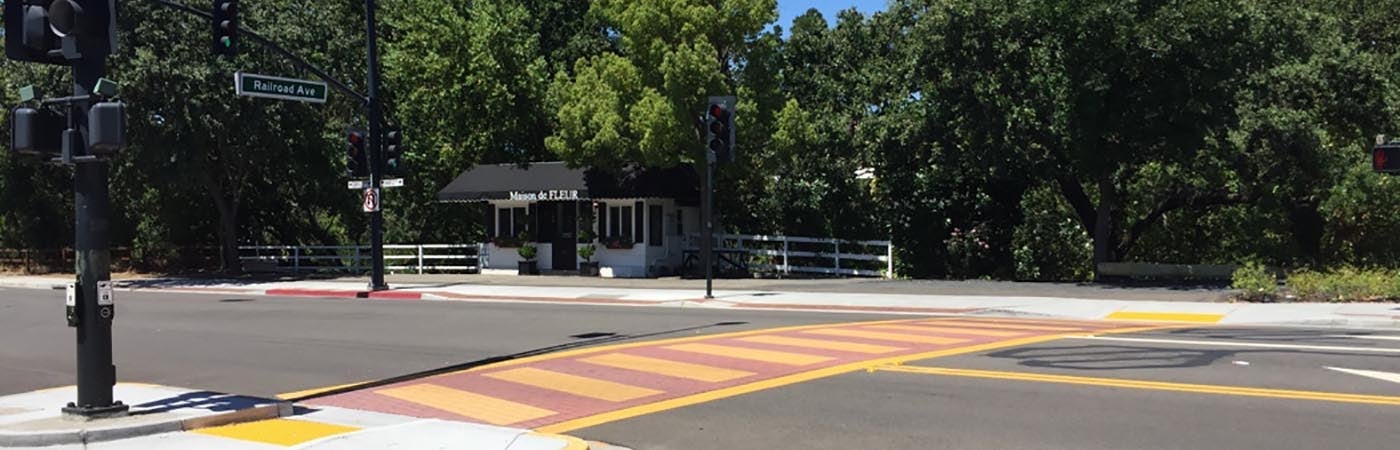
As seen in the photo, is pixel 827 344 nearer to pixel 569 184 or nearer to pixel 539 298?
pixel 539 298

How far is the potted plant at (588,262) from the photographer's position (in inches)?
1249

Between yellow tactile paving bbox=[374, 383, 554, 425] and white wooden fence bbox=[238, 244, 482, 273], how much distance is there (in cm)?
2446

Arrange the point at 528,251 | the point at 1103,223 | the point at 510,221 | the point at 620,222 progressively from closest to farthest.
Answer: the point at 1103,223, the point at 620,222, the point at 528,251, the point at 510,221

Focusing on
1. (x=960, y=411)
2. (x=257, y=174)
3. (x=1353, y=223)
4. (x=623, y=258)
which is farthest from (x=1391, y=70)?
(x=257, y=174)

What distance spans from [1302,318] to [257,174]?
3386 cm

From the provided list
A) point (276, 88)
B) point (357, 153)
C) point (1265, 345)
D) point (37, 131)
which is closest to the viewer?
point (37, 131)

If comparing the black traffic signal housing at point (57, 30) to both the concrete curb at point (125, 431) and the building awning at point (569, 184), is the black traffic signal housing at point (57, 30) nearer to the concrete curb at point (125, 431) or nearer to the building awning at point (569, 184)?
the concrete curb at point (125, 431)

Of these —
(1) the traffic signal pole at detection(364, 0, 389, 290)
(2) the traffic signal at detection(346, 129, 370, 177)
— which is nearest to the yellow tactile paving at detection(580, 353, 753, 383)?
(2) the traffic signal at detection(346, 129, 370, 177)

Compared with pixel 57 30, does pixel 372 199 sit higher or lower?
lower

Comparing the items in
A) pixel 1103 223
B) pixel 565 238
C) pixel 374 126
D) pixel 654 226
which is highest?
pixel 374 126

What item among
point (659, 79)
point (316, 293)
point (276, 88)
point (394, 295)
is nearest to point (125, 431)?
point (276, 88)

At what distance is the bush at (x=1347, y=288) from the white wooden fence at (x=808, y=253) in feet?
36.4

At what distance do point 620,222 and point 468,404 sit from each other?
22.2 metres

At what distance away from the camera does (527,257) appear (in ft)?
108
